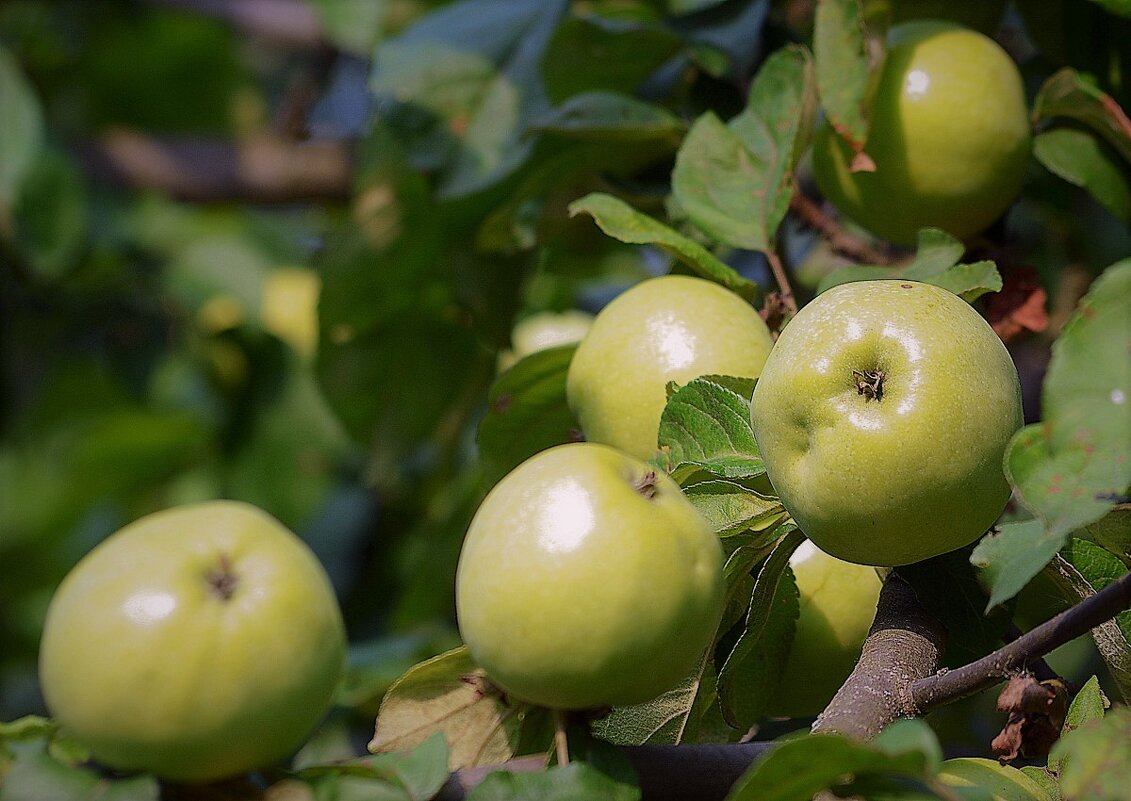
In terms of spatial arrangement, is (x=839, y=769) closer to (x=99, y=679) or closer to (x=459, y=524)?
(x=99, y=679)

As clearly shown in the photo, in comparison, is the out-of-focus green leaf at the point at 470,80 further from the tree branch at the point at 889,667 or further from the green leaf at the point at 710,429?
the tree branch at the point at 889,667

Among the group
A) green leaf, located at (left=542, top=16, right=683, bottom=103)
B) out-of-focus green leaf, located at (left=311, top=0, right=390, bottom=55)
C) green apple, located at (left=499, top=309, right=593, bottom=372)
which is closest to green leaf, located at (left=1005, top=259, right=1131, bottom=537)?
green leaf, located at (left=542, top=16, right=683, bottom=103)

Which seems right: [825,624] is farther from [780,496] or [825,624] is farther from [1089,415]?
[1089,415]

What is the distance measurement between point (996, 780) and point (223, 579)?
17.5 inches

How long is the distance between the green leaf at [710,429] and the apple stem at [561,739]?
0.64 feet

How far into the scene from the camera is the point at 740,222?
1.04 m

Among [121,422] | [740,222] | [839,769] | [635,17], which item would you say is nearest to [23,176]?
[121,422]

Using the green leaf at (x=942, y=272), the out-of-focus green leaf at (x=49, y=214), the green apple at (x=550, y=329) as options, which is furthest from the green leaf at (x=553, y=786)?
the out-of-focus green leaf at (x=49, y=214)

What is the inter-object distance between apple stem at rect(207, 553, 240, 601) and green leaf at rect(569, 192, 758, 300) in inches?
17.1

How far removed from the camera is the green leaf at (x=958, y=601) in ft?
2.67

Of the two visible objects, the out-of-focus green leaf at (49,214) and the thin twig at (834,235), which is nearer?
the thin twig at (834,235)

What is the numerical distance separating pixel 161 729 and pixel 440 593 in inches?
47.1

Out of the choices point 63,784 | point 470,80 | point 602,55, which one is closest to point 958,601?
point 63,784

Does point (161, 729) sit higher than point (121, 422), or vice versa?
point (161, 729)
